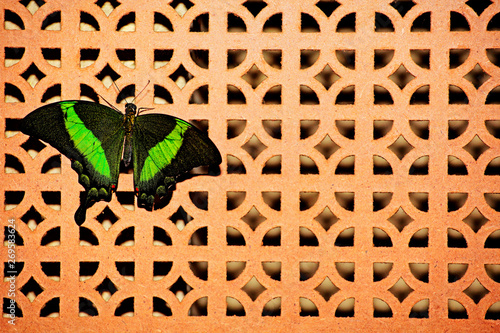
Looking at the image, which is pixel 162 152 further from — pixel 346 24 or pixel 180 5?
pixel 346 24

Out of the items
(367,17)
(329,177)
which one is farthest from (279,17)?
(329,177)

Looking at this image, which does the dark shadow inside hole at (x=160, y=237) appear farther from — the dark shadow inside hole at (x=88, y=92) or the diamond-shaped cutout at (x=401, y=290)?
the diamond-shaped cutout at (x=401, y=290)

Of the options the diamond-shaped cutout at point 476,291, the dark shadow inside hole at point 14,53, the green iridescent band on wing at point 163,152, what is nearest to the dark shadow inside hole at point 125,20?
the dark shadow inside hole at point 14,53

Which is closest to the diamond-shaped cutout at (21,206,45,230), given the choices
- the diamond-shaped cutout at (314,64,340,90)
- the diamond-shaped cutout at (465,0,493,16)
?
the diamond-shaped cutout at (314,64,340,90)

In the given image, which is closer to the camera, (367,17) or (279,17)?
(367,17)

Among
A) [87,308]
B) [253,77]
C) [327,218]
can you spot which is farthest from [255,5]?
[87,308]

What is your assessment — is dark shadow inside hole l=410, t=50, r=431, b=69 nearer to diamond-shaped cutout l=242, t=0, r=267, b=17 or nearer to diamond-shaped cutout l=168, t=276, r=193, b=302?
diamond-shaped cutout l=242, t=0, r=267, b=17

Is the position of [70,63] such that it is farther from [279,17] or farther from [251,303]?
[251,303]

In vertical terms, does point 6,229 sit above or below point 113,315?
above
